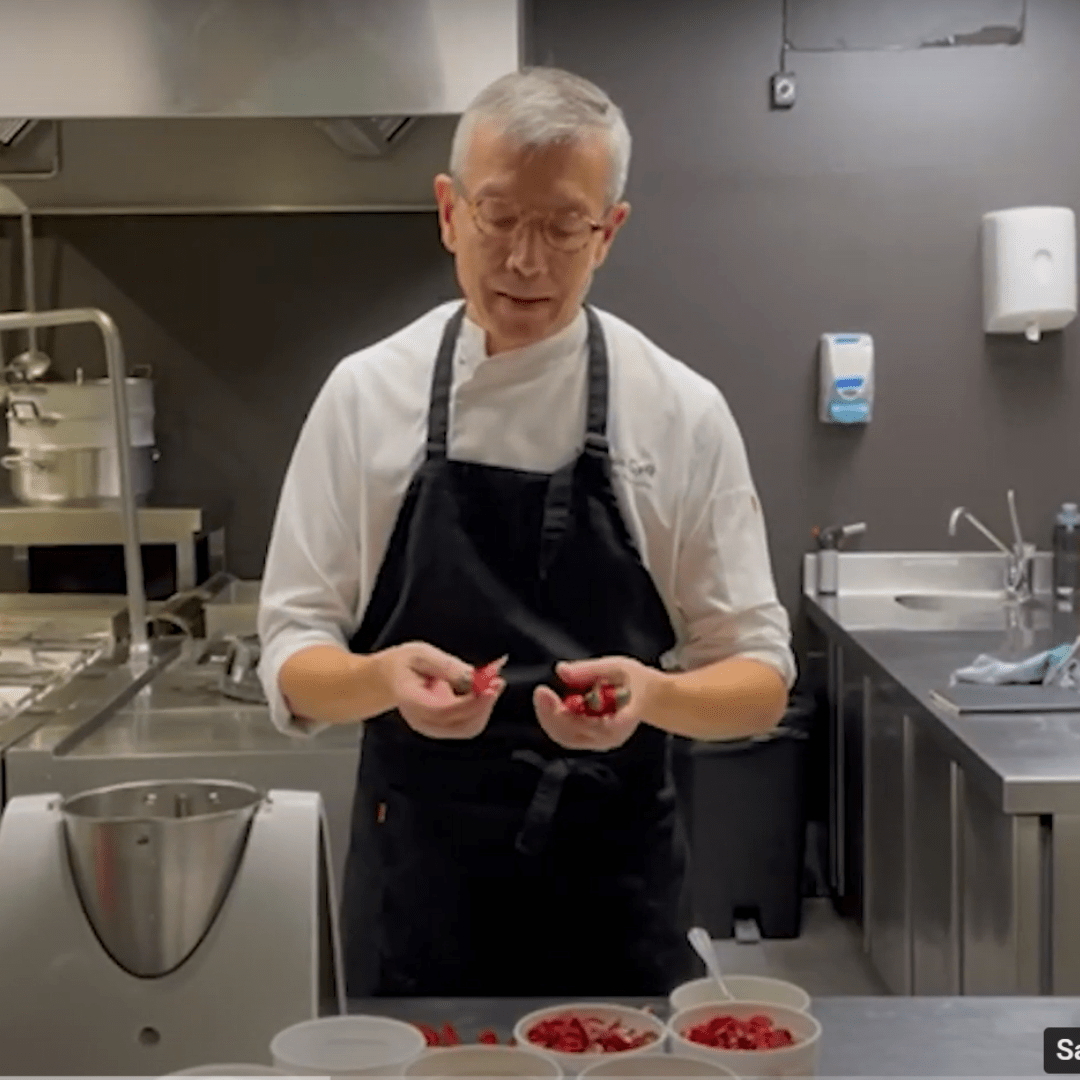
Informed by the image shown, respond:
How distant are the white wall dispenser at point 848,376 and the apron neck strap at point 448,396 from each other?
2.65 metres

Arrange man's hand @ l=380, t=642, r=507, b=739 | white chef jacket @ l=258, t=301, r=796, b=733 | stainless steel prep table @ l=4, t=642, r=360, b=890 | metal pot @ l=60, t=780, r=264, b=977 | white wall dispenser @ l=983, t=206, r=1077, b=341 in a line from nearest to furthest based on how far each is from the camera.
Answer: metal pot @ l=60, t=780, r=264, b=977 → man's hand @ l=380, t=642, r=507, b=739 → white chef jacket @ l=258, t=301, r=796, b=733 → stainless steel prep table @ l=4, t=642, r=360, b=890 → white wall dispenser @ l=983, t=206, r=1077, b=341

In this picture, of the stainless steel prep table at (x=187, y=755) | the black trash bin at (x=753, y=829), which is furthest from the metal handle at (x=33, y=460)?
the black trash bin at (x=753, y=829)

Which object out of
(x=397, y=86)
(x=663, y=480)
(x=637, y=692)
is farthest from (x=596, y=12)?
(x=637, y=692)

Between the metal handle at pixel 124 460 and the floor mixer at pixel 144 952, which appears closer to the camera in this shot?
the floor mixer at pixel 144 952

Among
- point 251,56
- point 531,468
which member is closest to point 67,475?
point 251,56

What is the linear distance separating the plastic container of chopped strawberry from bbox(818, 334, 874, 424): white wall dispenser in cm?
319

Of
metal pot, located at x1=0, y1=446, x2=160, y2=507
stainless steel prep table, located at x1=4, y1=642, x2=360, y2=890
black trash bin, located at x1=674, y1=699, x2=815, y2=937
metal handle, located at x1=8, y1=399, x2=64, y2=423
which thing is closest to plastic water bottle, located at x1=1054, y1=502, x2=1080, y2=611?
black trash bin, located at x1=674, y1=699, x2=815, y2=937

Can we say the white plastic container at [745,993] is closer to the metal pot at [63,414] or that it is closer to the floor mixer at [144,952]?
the floor mixer at [144,952]

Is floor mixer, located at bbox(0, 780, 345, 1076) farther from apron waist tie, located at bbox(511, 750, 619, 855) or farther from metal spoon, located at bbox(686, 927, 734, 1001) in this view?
apron waist tie, located at bbox(511, 750, 619, 855)

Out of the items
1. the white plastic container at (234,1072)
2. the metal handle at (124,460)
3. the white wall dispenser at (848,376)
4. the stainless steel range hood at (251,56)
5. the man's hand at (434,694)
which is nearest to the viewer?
the white plastic container at (234,1072)

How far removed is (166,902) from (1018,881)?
1614 millimetres

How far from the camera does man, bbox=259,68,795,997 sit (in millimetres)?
1632

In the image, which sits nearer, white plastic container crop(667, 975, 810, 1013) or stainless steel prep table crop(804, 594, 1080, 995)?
white plastic container crop(667, 975, 810, 1013)

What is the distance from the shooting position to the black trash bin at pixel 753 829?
12.9 ft
